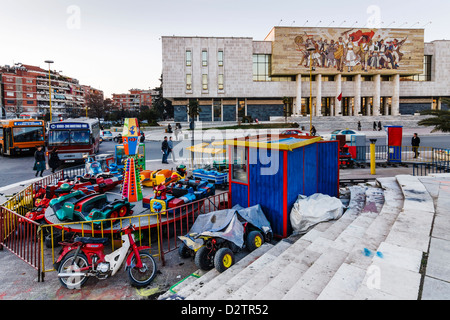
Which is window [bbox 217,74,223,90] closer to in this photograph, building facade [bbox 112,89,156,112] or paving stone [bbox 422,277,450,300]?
paving stone [bbox 422,277,450,300]

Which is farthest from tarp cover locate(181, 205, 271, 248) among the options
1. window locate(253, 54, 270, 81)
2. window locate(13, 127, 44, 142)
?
window locate(253, 54, 270, 81)

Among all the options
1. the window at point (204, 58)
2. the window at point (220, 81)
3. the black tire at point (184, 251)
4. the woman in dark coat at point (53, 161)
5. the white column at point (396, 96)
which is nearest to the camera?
the black tire at point (184, 251)

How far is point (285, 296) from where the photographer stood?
3.87 meters

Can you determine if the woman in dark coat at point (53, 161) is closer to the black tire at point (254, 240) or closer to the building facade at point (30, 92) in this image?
the black tire at point (254, 240)

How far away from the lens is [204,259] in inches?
213

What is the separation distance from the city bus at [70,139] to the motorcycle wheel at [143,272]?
45.4ft

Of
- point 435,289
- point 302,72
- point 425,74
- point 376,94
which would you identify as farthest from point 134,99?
point 435,289

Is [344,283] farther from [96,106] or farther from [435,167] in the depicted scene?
[96,106]

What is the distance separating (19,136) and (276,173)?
22.4 m

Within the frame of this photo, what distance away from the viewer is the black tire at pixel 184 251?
6.02 m

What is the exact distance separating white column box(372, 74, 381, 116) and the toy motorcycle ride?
60395mm

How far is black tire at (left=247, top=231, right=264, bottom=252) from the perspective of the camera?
20.0 feet

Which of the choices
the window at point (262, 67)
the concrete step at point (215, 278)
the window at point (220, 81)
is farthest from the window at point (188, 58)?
the concrete step at point (215, 278)
